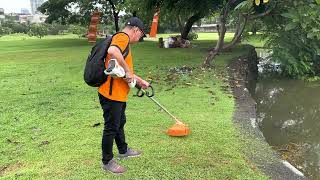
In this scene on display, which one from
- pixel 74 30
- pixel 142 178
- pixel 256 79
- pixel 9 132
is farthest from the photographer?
→ pixel 74 30

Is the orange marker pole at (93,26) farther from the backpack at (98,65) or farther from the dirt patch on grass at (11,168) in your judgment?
the backpack at (98,65)

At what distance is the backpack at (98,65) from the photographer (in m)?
3.98

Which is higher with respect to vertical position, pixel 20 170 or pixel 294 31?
pixel 294 31

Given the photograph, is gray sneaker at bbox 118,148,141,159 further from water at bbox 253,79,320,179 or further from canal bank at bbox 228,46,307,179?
water at bbox 253,79,320,179

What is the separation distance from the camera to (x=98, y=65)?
399cm

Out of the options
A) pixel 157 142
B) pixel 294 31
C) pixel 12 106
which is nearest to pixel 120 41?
pixel 157 142

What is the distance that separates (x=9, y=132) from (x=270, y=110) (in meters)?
5.62

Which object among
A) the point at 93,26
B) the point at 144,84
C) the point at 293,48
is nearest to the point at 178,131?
the point at 144,84

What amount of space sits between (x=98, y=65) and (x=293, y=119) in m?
5.53

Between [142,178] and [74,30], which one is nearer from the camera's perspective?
[142,178]

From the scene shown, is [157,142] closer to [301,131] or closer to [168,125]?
[168,125]

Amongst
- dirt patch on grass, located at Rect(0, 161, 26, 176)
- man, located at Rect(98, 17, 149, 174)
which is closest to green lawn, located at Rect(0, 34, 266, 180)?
dirt patch on grass, located at Rect(0, 161, 26, 176)

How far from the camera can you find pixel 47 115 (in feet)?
23.4

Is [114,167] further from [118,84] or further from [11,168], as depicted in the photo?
[11,168]
